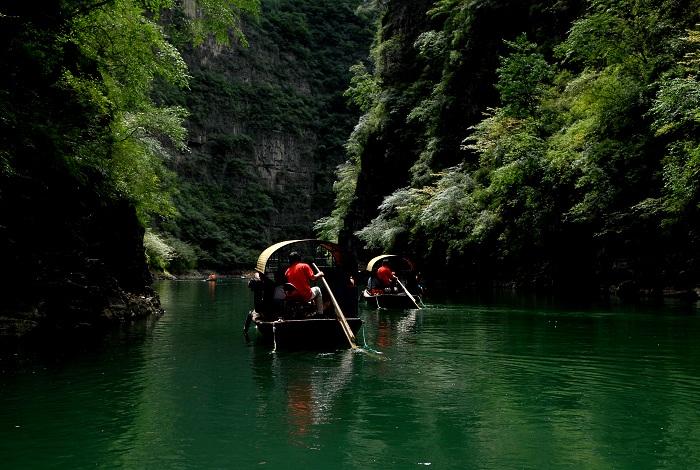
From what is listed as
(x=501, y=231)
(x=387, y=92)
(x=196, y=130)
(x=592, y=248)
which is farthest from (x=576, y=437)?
(x=196, y=130)

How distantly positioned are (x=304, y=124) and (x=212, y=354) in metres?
101

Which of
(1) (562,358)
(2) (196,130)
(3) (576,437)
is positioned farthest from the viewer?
(2) (196,130)

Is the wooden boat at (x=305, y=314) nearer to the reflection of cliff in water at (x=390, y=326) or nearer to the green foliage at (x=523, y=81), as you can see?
the reflection of cliff in water at (x=390, y=326)

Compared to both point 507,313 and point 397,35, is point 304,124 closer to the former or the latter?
point 397,35

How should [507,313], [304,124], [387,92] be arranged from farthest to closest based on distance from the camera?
[304,124] → [387,92] → [507,313]

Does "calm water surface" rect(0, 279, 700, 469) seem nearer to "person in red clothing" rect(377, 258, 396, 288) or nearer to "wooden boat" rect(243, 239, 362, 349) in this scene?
"wooden boat" rect(243, 239, 362, 349)

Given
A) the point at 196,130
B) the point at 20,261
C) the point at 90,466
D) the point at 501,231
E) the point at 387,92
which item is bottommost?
the point at 90,466

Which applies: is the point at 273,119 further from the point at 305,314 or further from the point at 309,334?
the point at 309,334

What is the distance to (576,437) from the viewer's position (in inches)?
245

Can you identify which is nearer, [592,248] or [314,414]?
[314,414]

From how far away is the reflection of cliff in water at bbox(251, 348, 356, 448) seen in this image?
259 inches

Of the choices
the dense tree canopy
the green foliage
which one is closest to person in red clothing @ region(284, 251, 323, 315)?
the dense tree canopy

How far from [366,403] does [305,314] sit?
5424mm

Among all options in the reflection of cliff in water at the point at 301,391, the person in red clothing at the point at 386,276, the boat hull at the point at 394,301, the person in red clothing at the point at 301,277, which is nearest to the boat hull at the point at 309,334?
the reflection of cliff in water at the point at 301,391
